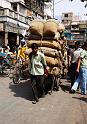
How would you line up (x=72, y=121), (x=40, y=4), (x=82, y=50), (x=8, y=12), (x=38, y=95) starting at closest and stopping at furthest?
(x=72, y=121) → (x=38, y=95) → (x=82, y=50) → (x=8, y=12) → (x=40, y=4)

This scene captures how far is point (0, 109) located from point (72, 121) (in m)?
1.91

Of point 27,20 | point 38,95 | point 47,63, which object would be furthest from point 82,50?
point 27,20

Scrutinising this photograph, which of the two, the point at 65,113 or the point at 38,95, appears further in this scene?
the point at 38,95

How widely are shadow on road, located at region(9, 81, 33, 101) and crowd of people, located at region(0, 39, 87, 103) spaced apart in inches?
16.2

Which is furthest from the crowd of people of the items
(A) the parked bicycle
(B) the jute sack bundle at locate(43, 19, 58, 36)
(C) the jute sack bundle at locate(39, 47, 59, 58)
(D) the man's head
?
(B) the jute sack bundle at locate(43, 19, 58, 36)

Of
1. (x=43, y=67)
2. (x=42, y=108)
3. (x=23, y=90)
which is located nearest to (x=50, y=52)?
(x=43, y=67)

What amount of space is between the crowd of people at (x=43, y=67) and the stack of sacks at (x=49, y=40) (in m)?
0.54

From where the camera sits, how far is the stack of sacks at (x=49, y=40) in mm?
10086

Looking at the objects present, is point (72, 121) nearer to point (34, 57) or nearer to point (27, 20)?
point (34, 57)

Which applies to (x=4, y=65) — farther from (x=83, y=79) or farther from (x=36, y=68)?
(x=36, y=68)

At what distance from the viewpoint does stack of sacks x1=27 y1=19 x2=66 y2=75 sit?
10.1 metres

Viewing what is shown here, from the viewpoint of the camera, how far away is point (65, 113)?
7.85m

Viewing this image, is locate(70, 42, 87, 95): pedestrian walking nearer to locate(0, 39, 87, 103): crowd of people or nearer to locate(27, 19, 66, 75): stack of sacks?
locate(0, 39, 87, 103): crowd of people

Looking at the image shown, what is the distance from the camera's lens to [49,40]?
10.5 metres
